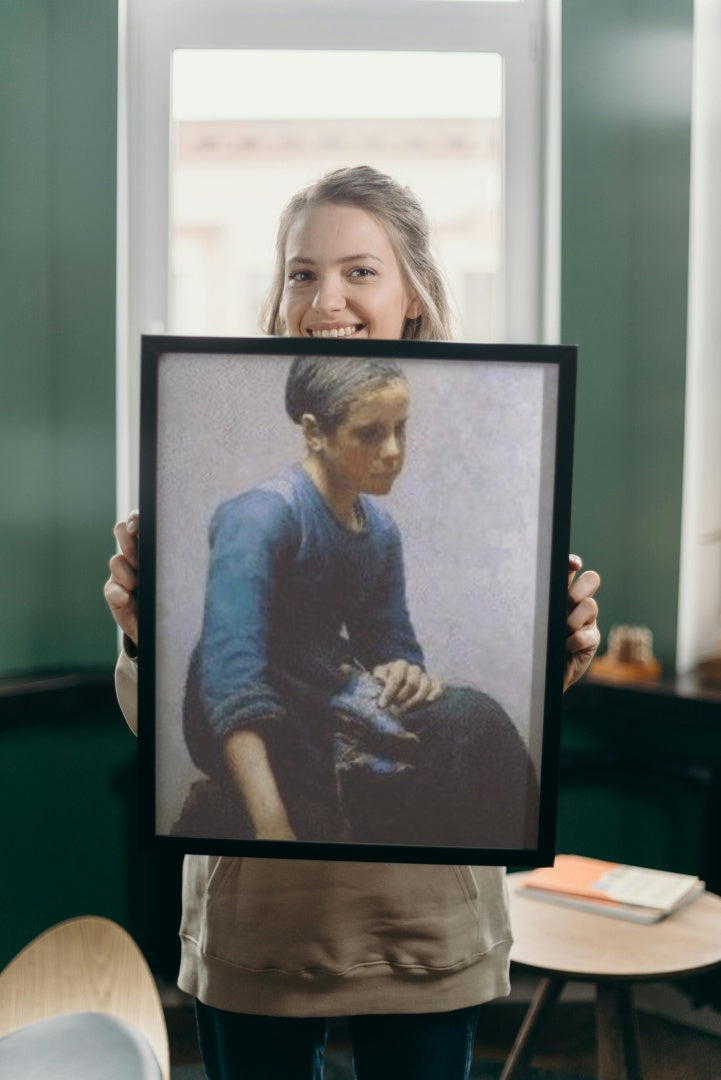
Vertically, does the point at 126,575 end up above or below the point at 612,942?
above

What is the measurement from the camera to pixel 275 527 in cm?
99

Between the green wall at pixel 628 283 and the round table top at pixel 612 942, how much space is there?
930 millimetres

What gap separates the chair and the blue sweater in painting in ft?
0.81

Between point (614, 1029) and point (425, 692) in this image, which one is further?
point (614, 1029)

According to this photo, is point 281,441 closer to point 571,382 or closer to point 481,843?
point 571,382

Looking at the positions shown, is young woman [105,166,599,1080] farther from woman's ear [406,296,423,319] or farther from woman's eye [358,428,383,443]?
woman's eye [358,428,383,443]

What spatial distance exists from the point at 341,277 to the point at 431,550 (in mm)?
350

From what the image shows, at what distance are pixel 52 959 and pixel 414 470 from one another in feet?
1.71

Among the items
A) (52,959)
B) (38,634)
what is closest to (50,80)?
(38,634)

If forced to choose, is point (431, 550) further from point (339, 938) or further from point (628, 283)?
point (628, 283)

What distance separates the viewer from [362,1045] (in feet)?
3.66

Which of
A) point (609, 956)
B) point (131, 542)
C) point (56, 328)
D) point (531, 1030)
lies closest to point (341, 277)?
point (131, 542)

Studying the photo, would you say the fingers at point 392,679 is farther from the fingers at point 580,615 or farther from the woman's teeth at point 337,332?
the woman's teeth at point 337,332

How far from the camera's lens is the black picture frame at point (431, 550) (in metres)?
0.98
